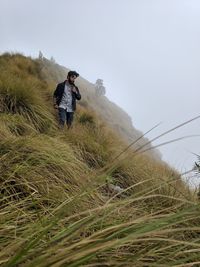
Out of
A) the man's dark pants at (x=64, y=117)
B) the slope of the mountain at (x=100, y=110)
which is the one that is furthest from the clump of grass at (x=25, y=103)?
the slope of the mountain at (x=100, y=110)

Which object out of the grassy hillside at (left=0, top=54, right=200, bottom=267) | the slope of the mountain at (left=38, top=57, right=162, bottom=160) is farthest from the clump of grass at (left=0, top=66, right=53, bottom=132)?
the slope of the mountain at (left=38, top=57, right=162, bottom=160)

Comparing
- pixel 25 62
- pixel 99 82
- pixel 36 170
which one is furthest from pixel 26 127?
pixel 99 82

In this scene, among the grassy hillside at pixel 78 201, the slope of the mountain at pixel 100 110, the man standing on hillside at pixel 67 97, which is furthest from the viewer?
the slope of the mountain at pixel 100 110

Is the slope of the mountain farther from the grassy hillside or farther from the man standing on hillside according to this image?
the man standing on hillside

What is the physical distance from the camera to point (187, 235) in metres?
3.67

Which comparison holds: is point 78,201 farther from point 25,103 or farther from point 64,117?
point 64,117

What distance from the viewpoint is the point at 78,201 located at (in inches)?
70.4

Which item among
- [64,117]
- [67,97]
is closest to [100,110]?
[67,97]

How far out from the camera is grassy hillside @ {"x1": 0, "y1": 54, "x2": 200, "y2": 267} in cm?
175

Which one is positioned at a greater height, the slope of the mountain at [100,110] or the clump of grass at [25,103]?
the slope of the mountain at [100,110]

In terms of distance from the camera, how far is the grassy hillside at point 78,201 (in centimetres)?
175

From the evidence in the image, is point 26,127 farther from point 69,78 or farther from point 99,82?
point 99,82

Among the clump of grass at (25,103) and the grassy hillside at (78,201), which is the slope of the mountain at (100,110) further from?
the clump of grass at (25,103)

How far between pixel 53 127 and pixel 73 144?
5.82ft
